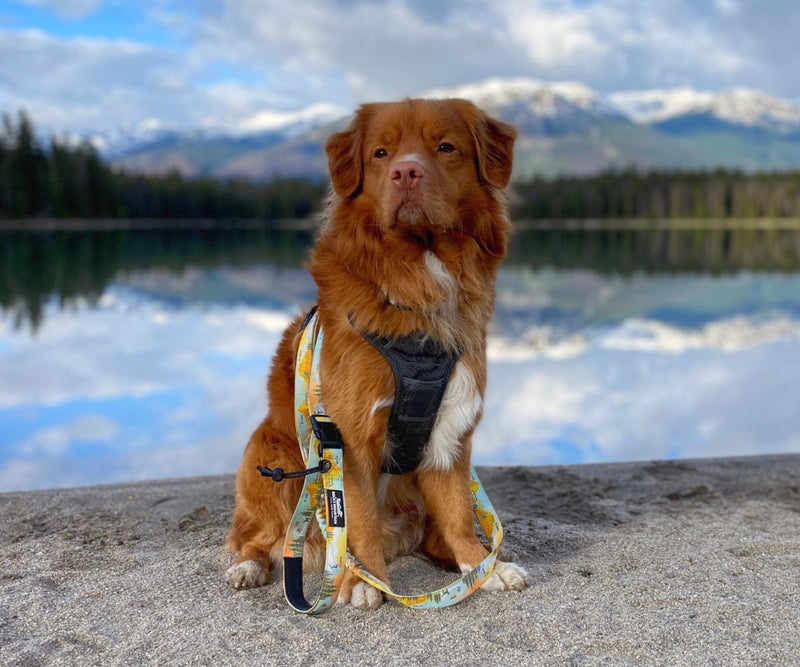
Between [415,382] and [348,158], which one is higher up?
[348,158]

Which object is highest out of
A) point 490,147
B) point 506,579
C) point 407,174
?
point 490,147

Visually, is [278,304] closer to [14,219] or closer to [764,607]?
[764,607]

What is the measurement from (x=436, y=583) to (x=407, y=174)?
7.80ft

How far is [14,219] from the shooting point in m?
79.1

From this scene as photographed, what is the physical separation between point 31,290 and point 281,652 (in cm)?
2325

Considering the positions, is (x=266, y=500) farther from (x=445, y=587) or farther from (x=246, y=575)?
(x=445, y=587)

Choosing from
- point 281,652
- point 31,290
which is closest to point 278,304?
point 31,290

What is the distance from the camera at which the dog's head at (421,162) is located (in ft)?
13.4

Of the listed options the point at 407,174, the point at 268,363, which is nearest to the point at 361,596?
the point at 407,174

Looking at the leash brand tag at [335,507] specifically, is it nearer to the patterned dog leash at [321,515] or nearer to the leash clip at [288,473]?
the patterned dog leash at [321,515]

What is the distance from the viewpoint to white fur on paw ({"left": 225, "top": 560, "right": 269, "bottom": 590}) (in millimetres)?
4434

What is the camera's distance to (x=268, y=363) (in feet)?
49.2

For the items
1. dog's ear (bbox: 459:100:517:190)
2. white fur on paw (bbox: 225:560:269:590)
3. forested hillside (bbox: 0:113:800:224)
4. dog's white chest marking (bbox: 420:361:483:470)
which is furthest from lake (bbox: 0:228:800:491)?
forested hillside (bbox: 0:113:800:224)

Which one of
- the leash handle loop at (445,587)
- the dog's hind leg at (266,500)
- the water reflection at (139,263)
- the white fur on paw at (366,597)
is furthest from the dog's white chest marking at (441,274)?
the water reflection at (139,263)
